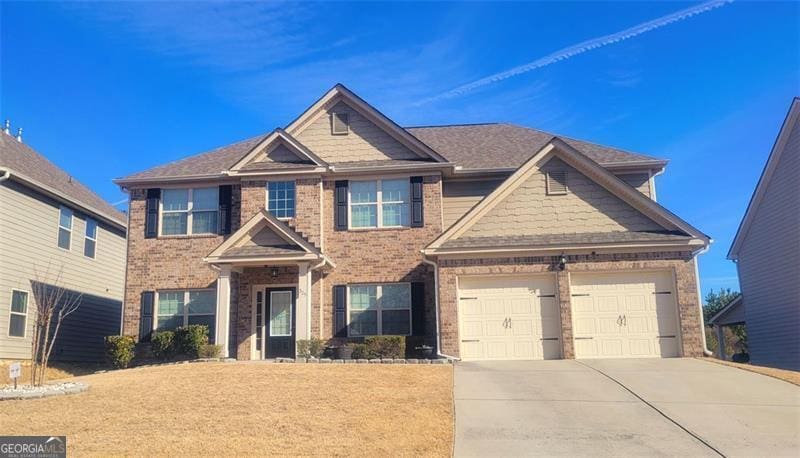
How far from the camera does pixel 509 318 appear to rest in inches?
689

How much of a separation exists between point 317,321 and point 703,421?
11.6 meters

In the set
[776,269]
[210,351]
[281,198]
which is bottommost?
[210,351]

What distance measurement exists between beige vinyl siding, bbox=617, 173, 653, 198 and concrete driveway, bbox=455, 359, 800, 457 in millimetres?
6859

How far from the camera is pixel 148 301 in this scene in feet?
67.1

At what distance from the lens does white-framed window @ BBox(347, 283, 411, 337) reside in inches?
766

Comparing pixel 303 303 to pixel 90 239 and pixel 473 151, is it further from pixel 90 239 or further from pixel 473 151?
pixel 90 239

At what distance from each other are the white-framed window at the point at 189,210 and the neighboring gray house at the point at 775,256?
1734cm

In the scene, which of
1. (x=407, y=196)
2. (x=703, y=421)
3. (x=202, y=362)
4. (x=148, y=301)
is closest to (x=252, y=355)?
(x=202, y=362)

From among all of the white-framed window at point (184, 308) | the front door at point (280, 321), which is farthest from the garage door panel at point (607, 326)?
the white-framed window at point (184, 308)

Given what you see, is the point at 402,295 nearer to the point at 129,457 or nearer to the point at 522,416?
the point at 522,416

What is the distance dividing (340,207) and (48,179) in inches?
394

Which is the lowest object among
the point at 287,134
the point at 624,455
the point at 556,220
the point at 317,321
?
the point at 624,455

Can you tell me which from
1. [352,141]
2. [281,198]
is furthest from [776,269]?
[281,198]

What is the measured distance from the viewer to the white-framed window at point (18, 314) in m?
20.0
